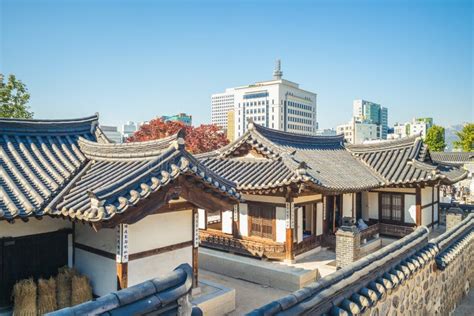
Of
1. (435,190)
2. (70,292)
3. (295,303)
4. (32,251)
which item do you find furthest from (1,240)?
(435,190)

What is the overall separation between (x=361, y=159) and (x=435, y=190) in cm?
496

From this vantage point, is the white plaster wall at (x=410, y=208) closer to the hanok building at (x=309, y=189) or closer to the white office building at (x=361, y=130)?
the hanok building at (x=309, y=189)

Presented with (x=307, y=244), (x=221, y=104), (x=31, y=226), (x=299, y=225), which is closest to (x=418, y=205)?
(x=307, y=244)

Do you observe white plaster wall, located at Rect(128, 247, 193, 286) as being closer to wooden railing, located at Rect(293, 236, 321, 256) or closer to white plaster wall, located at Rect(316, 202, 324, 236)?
wooden railing, located at Rect(293, 236, 321, 256)

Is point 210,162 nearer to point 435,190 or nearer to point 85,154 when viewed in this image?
point 85,154

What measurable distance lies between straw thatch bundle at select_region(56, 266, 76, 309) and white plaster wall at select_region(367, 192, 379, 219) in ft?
55.0

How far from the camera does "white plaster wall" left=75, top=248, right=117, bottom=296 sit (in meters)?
8.78

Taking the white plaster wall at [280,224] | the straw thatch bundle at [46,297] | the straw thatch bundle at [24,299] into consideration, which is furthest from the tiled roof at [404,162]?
the straw thatch bundle at [24,299]

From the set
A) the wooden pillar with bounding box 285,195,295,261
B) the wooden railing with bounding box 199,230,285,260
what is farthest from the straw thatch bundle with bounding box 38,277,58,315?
the wooden pillar with bounding box 285,195,295,261

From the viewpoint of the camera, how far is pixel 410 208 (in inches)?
762

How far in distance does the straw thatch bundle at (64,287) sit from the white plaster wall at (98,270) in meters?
0.36

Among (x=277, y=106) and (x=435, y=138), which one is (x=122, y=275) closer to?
(x=435, y=138)

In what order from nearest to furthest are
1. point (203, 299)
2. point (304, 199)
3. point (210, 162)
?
point (203, 299)
point (304, 199)
point (210, 162)

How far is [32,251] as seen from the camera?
901cm
